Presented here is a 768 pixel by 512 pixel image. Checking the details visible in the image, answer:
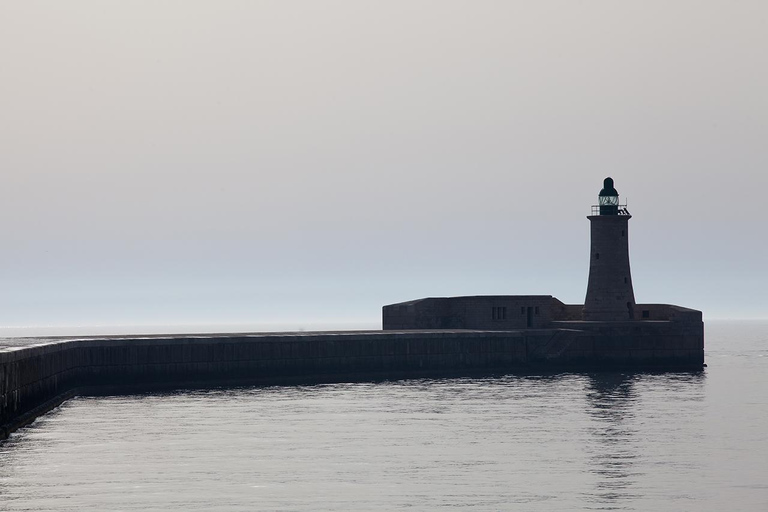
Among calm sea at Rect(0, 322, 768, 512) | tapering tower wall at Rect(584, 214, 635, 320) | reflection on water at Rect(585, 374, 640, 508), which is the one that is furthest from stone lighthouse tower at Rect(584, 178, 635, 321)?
calm sea at Rect(0, 322, 768, 512)

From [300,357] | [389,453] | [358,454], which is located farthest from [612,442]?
[300,357]

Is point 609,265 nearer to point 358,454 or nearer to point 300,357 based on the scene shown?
point 300,357

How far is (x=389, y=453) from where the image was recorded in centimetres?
3984

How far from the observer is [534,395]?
211 feet

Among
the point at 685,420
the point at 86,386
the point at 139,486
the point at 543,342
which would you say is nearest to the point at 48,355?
the point at 86,386

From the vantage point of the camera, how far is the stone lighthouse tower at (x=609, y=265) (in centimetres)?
8744

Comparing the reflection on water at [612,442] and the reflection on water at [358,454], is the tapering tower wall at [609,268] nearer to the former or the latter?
the reflection on water at [612,442]

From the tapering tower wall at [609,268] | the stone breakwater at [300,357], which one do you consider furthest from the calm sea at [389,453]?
the tapering tower wall at [609,268]

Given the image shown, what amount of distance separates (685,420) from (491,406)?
872cm

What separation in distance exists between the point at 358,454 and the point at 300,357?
1340 inches

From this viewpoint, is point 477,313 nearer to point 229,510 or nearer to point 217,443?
point 217,443

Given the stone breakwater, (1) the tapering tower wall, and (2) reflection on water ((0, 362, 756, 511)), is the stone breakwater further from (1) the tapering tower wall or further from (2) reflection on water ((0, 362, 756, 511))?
(1) the tapering tower wall

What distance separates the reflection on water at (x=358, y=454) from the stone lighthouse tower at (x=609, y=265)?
25.3 m

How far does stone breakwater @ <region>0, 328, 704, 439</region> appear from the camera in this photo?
5259 cm
